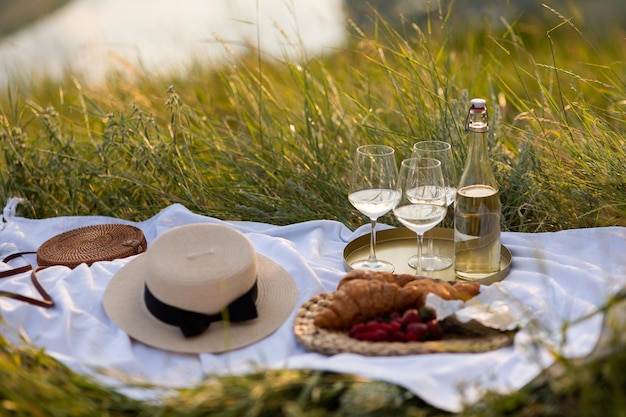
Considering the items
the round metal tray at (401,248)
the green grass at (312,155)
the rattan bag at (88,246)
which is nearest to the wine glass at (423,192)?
the round metal tray at (401,248)

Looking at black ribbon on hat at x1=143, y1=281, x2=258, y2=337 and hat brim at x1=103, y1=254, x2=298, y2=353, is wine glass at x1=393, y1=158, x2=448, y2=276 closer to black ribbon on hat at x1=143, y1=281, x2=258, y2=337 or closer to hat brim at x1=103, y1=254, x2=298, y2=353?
hat brim at x1=103, y1=254, x2=298, y2=353

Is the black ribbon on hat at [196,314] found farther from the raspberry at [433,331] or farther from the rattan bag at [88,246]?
the rattan bag at [88,246]

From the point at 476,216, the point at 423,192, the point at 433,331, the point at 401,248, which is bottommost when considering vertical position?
the point at 401,248

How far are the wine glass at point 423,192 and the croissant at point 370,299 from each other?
23 cm

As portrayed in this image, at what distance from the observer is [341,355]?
2.12 m

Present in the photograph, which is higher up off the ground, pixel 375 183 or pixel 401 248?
pixel 375 183

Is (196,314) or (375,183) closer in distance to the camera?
(196,314)

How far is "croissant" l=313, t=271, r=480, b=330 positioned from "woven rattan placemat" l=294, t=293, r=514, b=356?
0.15 feet

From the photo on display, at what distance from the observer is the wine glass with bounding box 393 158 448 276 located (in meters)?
2.52

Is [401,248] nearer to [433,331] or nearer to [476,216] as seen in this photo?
[476,216]

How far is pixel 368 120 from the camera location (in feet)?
13.3

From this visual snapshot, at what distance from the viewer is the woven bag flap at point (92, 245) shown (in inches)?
118

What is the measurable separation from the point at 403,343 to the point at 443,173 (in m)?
0.70

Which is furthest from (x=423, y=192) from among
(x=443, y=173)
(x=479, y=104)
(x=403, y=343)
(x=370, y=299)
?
(x=403, y=343)
